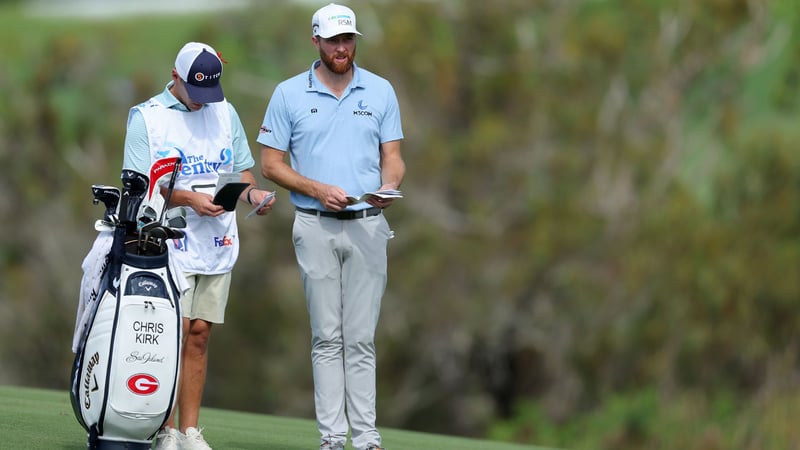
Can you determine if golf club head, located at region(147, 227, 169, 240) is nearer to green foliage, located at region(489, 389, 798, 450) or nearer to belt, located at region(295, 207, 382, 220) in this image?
belt, located at region(295, 207, 382, 220)

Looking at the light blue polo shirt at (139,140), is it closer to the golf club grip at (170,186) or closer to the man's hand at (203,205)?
the golf club grip at (170,186)

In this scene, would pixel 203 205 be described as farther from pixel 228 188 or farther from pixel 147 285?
pixel 147 285

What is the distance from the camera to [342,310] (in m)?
7.66

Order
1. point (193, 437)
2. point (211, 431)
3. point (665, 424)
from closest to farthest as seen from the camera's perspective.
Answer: point (193, 437) → point (211, 431) → point (665, 424)

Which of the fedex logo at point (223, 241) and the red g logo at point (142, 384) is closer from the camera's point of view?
the red g logo at point (142, 384)

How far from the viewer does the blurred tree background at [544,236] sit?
31.6 m

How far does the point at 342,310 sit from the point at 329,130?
3.10 feet

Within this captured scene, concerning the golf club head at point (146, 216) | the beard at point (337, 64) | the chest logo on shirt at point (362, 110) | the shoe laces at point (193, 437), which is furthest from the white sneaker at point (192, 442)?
the beard at point (337, 64)

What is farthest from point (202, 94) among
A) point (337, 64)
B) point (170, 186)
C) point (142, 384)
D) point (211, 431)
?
point (211, 431)

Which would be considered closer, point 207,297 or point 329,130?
point 207,297

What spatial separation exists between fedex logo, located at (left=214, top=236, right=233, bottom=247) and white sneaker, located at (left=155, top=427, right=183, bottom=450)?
37.6 inches

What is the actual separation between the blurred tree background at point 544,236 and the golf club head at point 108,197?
22.3m

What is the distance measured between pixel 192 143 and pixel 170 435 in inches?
56.9

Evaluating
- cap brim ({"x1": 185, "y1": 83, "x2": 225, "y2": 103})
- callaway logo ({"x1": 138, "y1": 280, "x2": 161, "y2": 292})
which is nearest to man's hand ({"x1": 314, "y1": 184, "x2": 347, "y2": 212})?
cap brim ({"x1": 185, "y1": 83, "x2": 225, "y2": 103})
